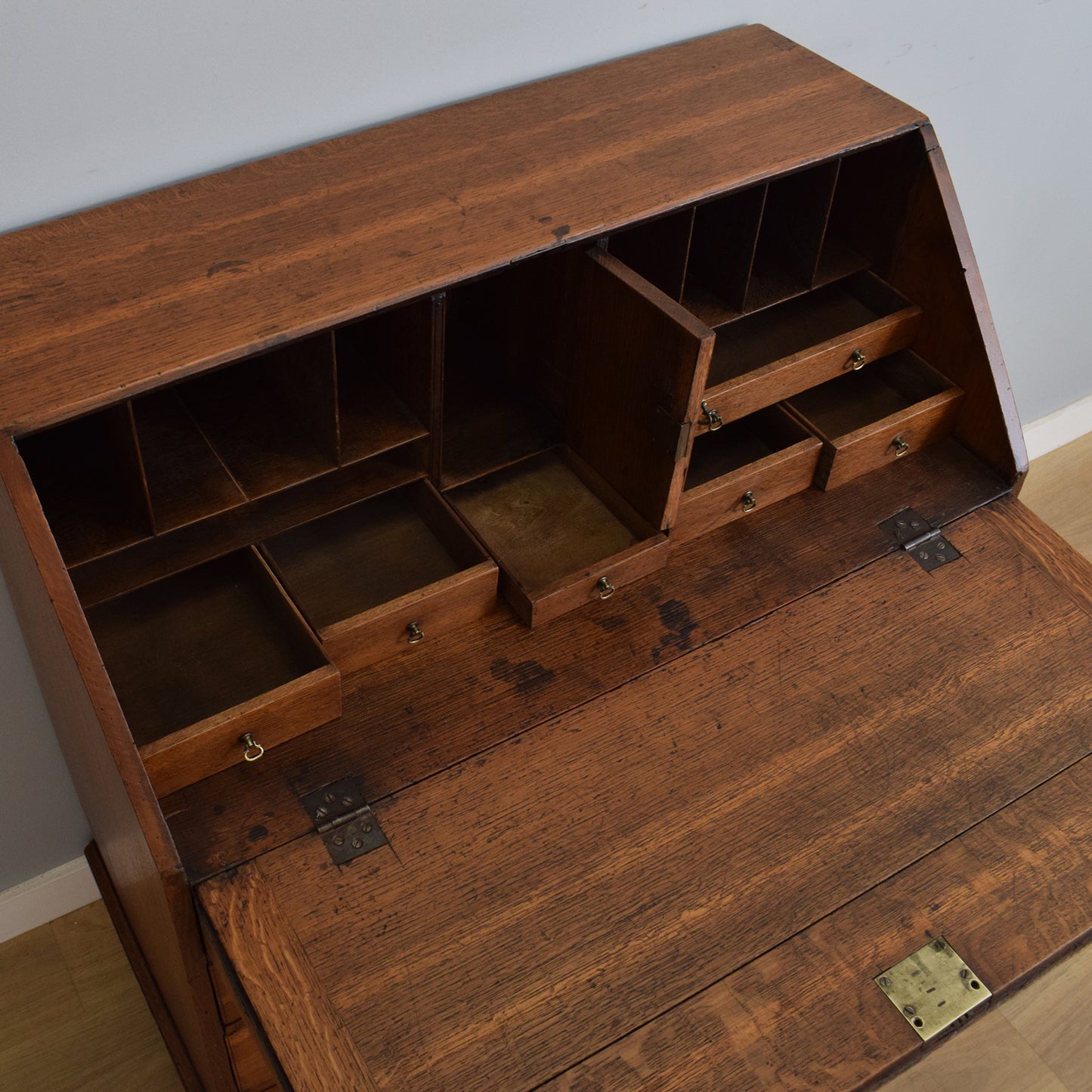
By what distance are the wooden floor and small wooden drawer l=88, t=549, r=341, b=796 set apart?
0.98 m

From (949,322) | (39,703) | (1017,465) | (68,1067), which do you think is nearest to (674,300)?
(949,322)

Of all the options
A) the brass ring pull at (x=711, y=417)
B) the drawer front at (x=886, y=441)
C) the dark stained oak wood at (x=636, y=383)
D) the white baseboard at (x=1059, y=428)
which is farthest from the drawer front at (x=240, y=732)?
the white baseboard at (x=1059, y=428)

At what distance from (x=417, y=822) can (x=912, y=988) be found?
1.76ft

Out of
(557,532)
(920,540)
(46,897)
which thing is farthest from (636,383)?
(46,897)

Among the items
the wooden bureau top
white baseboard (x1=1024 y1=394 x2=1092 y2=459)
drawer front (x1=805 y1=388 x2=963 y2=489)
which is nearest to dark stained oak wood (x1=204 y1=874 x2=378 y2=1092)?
the wooden bureau top

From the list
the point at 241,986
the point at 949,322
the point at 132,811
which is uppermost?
the point at 949,322

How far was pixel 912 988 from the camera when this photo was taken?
119 centimetres

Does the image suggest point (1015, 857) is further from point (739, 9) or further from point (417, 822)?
point (739, 9)

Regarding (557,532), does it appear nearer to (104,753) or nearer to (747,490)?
(747,490)

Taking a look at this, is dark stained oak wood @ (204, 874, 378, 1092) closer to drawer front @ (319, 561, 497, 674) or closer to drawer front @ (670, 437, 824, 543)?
drawer front @ (319, 561, 497, 674)

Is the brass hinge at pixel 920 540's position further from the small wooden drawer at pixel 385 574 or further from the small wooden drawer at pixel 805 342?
the small wooden drawer at pixel 385 574

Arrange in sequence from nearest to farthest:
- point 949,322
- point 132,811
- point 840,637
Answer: point 132,811 → point 840,637 → point 949,322

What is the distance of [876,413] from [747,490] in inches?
12.0

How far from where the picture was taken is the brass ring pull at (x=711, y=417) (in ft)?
4.84
